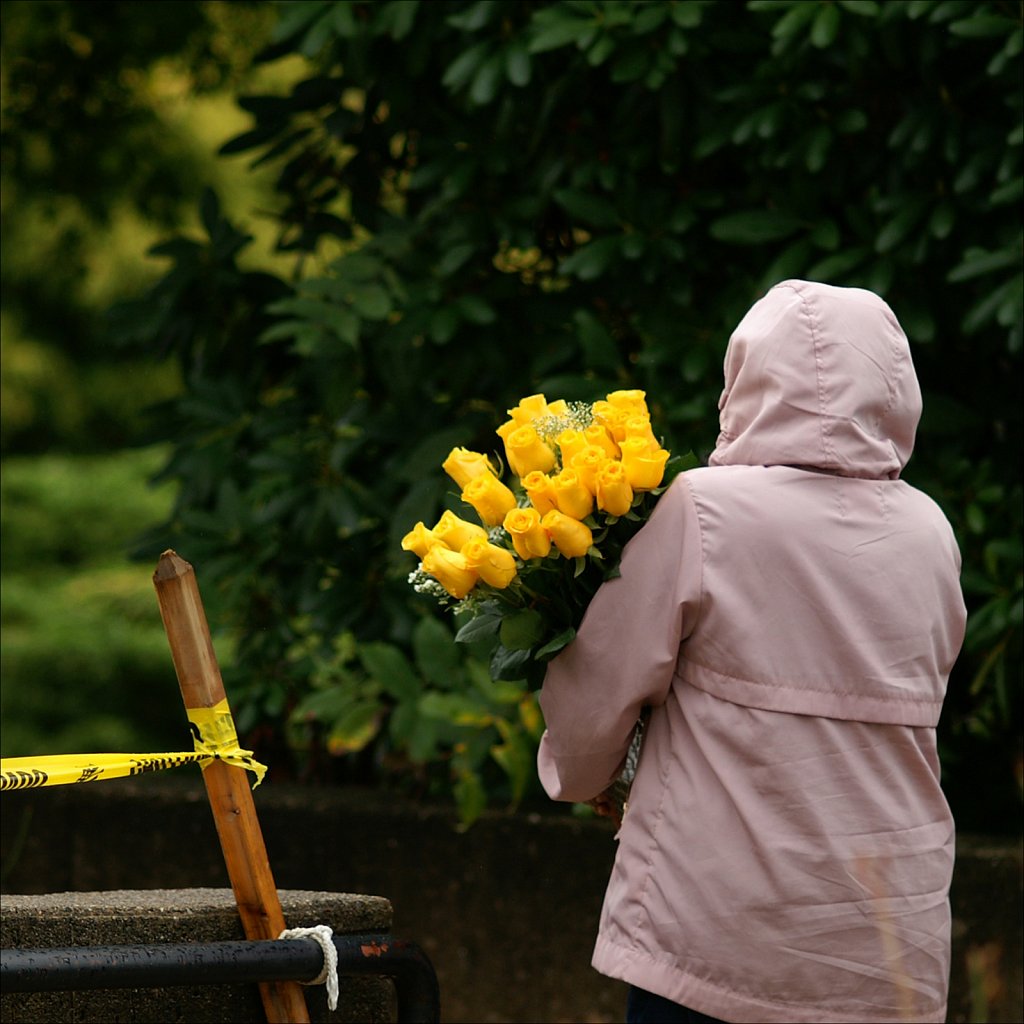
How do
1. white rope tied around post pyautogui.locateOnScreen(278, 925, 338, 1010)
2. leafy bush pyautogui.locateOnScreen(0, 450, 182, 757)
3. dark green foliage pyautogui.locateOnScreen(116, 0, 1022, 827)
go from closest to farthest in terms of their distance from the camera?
white rope tied around post pyautogui.locateOnScreen(278, 925, 338, 1010), dark green foliage pyautogui.locateOnScreen(116, 0, 1022, 827), leafy bush pyautogui.locateOnScreen(0, 450, 182, 757)

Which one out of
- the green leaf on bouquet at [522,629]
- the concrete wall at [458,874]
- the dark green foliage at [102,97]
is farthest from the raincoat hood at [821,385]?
the dark green foliage at [102,97]

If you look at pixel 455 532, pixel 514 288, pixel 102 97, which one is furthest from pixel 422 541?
pixel 102 97

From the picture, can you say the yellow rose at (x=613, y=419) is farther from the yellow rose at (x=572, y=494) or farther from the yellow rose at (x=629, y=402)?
the yellow rose at (x=572, y=494)

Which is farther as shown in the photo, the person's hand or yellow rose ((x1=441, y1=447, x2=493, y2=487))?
the person's hand

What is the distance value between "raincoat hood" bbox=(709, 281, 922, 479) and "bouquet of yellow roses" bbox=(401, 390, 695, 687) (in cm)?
13

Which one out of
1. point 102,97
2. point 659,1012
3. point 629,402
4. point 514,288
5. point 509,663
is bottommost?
point 659,1012

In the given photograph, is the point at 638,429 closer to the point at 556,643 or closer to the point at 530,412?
the point at 530,412

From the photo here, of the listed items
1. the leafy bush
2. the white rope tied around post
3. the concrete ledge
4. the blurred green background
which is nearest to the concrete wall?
the blurred green background

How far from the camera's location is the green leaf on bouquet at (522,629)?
2.21m

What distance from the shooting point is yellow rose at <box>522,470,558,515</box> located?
215 cm

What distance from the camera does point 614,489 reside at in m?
2.14

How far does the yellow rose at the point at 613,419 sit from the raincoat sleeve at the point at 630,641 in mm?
116

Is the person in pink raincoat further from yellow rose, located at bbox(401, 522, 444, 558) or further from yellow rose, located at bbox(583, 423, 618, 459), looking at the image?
yellow rose, located at bbox(401, 522, 444, 558)

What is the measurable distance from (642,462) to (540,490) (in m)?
0.15
